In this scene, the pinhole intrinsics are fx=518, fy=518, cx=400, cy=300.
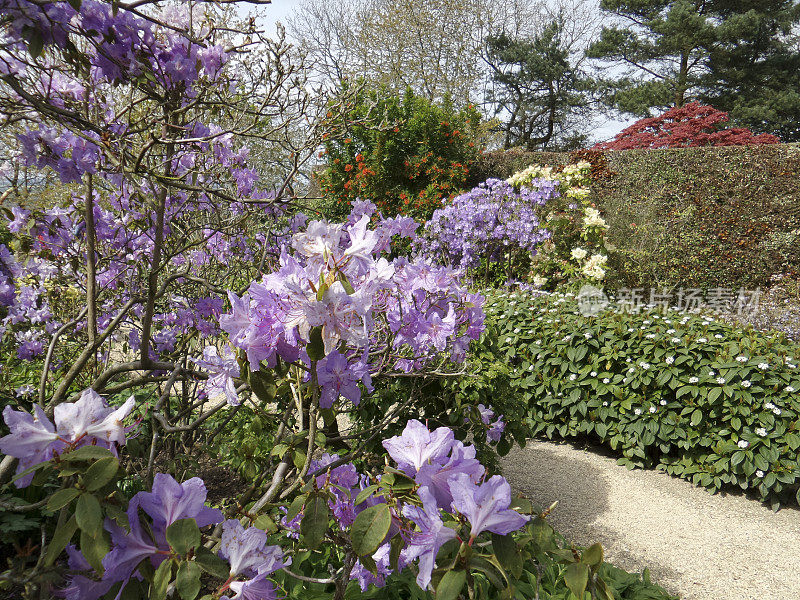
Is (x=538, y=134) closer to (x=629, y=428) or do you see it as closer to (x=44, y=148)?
(x=629, y=428)

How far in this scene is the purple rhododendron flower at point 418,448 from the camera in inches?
28.3

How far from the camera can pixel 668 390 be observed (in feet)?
11.5

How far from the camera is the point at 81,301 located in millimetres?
3057

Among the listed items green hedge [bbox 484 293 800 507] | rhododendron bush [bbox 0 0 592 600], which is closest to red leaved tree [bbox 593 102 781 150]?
green hedge [bbox 484 293 800 507]

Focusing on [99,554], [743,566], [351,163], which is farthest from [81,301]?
[351,163]

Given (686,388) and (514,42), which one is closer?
(686,388)

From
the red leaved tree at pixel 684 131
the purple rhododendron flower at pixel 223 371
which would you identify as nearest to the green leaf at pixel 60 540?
the purple rhododendron flower at pixel 223 371

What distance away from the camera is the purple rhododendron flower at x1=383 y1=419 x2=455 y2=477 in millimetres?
719

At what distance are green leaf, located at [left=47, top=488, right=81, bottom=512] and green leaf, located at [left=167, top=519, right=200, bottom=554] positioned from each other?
0.11 metres

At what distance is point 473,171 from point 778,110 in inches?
431

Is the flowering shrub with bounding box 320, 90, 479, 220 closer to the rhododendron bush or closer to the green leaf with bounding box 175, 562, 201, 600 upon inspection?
the rhododendron bush

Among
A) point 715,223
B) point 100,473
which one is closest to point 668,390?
point 100,473

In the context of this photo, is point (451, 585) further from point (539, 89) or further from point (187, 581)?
point (539, 89)

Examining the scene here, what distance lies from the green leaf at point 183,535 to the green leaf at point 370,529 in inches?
7.4
